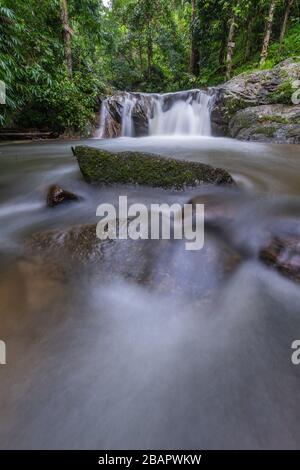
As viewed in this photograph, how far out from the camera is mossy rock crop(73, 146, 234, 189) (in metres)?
3.09

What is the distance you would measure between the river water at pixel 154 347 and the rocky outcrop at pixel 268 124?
207 inches

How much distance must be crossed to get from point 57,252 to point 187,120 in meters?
8.71

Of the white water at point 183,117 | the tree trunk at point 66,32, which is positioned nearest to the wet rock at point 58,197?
the tree trunk at point 66,32

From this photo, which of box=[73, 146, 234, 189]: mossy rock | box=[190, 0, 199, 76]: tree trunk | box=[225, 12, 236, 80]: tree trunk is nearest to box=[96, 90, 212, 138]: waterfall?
box=[225, 12, 236, 80]: tree trunk

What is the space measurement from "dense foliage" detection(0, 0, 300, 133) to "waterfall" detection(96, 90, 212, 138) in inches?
23.4

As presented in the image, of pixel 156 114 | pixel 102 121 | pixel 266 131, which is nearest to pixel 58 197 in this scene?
pixel 266 131

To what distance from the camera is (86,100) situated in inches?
323

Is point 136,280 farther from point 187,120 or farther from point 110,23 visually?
point 110,23

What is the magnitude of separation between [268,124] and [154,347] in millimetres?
7525

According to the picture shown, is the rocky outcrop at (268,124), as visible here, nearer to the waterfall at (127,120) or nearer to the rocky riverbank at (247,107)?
the rocky riverbank at (247,107)

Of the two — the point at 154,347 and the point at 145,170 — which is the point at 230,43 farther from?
the point at 154,347

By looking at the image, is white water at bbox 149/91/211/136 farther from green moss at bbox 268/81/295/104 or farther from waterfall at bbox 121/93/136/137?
green moss at bbox 268/81/295/104

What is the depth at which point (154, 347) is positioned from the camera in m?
1.37

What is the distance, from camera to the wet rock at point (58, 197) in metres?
2.93
